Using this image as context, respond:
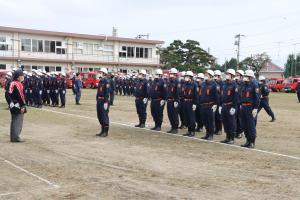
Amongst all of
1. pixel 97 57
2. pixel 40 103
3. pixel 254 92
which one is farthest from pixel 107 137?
pixel 97 57

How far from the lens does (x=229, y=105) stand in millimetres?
12250

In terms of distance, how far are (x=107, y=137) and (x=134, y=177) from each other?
508 centimetres

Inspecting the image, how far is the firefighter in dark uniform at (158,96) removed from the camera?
14414 mm

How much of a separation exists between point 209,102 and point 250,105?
5.33 feet

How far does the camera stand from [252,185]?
7477 millimetres

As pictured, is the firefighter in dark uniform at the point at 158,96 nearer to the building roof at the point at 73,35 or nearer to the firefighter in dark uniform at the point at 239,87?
the firefighter in dark uniform at the point at 239,87

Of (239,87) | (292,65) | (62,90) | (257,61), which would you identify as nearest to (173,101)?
(239,87)

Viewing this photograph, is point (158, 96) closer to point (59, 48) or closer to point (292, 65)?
point (59, 48)

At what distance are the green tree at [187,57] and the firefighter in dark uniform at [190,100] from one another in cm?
5176

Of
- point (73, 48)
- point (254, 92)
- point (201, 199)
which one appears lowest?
point (201, 199)

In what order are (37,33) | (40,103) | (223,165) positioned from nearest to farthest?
(223,165), (40,103), (37,33)

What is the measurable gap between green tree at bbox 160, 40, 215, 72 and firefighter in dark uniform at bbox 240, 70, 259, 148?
5379cm

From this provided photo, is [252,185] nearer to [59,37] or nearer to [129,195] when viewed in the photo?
[129,195]

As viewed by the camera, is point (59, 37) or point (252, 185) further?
point (59, 37)
